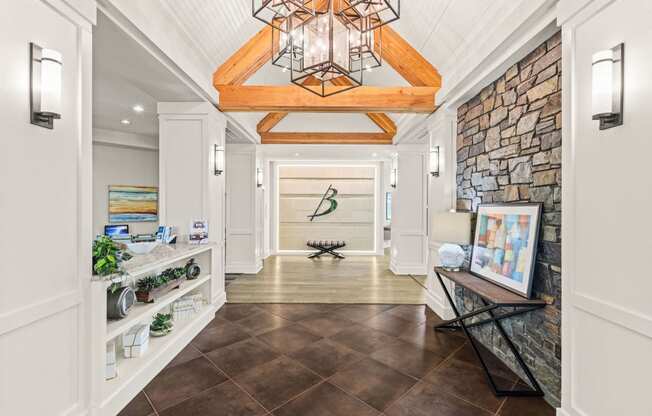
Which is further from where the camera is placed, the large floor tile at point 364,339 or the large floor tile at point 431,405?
the large floor tile at point 364,339

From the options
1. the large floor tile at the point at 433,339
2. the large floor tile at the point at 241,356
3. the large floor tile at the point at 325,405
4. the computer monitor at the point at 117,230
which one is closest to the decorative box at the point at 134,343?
the large floor tile at the point at 241,356

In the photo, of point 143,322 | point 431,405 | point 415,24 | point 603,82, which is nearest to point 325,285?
point 143,322

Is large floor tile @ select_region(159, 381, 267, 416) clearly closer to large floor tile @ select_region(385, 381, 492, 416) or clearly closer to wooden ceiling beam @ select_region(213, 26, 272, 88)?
large floor tile @ select_region(385, 381, 492, 416)

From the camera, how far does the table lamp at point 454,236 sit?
3084 mm

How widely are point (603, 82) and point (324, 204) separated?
22.8 ft

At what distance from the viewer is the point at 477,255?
2.98m

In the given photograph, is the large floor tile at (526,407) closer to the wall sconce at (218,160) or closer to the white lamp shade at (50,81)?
the white lamp shade at (50,81)

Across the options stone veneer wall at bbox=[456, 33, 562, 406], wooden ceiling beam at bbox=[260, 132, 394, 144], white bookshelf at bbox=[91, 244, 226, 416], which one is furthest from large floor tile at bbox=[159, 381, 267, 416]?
wooden ceiling beam at bbox=[260, 132, 394, 144]

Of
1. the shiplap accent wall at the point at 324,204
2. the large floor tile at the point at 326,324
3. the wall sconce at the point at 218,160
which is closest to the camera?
the large floor tile at the point at 326,324

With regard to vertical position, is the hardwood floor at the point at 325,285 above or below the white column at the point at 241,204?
below

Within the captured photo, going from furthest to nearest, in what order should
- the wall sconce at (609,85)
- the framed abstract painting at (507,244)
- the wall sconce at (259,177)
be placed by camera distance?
the wall sconce at (259,177) < the framed abstract painting at (507,244) < the wall sconce at (609,85)

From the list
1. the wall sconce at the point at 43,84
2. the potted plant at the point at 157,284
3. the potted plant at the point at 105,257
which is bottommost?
the potted plant at the point at 157,284

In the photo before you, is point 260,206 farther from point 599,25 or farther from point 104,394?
point 599,25

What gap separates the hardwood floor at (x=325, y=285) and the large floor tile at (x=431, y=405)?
207 centimetres
